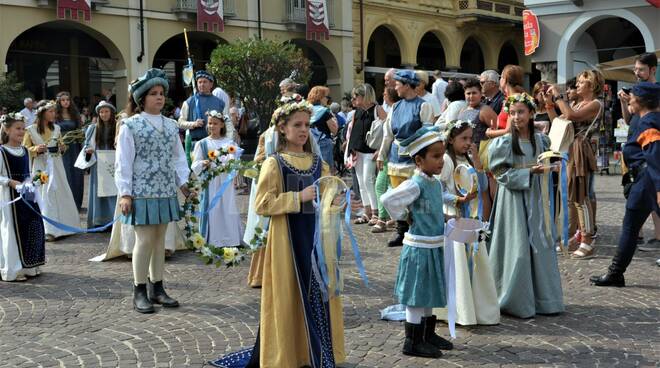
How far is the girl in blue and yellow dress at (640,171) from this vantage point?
5.85 metres

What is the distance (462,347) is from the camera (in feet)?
15.9

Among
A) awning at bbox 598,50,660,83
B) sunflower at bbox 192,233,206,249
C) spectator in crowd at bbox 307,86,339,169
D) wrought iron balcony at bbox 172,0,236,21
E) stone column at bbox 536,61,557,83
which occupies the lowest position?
sunflower at bbox 192,233,206,249

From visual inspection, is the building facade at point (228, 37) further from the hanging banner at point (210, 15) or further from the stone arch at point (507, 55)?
the stone arch at point (507, 55)

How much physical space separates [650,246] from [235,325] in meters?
5.15

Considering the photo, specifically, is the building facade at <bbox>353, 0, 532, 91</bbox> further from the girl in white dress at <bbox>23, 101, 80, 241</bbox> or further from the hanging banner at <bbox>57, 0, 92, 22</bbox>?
the girl in white dress at <bbox>23, 101, 80, 241</bbox>

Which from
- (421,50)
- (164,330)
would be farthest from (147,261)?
(421,50)

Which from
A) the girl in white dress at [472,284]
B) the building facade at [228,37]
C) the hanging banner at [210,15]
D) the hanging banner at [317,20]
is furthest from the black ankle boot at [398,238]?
the hanging banner at [317,20]

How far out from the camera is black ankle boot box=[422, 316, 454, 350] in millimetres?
4754

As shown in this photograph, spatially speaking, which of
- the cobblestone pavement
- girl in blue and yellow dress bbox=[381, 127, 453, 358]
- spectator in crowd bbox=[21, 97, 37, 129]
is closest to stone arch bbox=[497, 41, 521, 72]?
spectator in crowd bbox=[21, 97, 37, 129]

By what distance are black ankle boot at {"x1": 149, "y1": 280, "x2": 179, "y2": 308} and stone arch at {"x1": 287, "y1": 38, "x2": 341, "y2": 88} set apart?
83.5 ft

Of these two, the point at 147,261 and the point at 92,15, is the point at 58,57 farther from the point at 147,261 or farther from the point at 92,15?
the point at 147,261

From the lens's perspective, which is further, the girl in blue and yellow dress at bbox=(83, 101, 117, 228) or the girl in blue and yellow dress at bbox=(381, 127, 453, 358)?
the girl in blue and yellow dress at bbox=(83, 101, 117, 228)

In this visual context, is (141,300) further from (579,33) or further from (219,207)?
(579,33)

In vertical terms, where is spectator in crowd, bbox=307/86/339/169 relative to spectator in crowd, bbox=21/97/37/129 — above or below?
below
